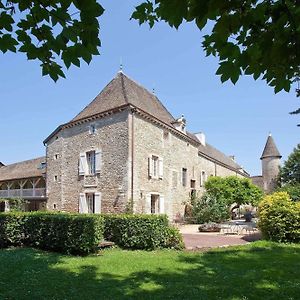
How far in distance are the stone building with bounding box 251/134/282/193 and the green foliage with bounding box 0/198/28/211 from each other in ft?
98.1

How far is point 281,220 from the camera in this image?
37.6ft

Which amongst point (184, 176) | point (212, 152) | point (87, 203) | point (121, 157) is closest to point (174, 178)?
point (184, 176)

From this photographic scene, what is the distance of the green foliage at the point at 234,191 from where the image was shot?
2433 centimetres

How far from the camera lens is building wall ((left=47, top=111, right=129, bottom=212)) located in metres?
18.0

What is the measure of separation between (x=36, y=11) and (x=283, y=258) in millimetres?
8323

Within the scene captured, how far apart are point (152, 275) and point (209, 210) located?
15083mm

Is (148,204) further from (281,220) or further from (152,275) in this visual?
(152,275)

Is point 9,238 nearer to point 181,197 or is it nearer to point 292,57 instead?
point 292,57

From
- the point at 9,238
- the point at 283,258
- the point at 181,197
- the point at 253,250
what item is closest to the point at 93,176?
the point at 181,197

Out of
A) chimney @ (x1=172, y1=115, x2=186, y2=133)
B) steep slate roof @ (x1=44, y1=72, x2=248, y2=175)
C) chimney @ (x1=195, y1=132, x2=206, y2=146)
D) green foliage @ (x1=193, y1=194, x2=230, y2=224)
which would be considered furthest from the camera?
chimney @ (x1=195, y1=132, x2=206, y2=146)

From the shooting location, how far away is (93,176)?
1955 cm

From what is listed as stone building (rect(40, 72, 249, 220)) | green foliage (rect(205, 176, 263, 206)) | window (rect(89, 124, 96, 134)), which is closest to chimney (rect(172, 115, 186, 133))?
stone building (rect(40, 72, 249, 220))

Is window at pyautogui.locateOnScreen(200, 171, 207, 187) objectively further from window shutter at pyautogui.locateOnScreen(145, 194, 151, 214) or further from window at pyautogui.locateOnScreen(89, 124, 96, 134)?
window at pyautogui.locateOnScreen(89, 124, 96, 134)

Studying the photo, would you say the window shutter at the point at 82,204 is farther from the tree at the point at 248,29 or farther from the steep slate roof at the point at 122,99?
the tree at the point at 248,29
